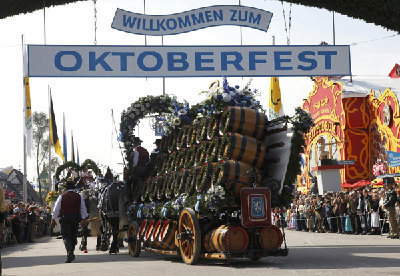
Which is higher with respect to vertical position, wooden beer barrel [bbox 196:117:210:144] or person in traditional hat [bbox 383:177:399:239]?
wooden beer barrel [bbox 196:117:210:144]

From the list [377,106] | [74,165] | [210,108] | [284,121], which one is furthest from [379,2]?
[377,106]

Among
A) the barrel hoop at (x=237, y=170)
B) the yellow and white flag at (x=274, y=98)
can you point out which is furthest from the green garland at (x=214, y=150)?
the yellow and white flag at (x=274, y=98)

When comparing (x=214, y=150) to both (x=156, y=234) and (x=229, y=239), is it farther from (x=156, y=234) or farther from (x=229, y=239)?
(x=156, y=234)

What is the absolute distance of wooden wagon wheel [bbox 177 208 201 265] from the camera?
472 inches

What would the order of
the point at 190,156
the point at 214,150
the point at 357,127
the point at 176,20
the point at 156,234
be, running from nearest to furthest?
1. the point at 214,150
2. the point at 190,156
3. the point at 156,234
4. the point at 176,20
5. the point at 357,127

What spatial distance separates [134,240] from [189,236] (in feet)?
10.4

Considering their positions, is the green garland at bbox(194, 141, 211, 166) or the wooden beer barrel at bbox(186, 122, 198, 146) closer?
the green garland at bbox(194, 141, 211, 166)

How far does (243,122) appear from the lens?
1237 cm

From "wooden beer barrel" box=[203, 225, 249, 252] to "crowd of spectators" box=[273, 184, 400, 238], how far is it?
8573 mm

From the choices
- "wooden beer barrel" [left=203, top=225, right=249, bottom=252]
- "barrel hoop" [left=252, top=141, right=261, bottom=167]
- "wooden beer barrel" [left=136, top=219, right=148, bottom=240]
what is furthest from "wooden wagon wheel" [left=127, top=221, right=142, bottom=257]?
"barrel hoop" [left=252, top=141, right=261, bottom=167]

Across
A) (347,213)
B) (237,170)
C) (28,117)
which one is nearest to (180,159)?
(237,170)

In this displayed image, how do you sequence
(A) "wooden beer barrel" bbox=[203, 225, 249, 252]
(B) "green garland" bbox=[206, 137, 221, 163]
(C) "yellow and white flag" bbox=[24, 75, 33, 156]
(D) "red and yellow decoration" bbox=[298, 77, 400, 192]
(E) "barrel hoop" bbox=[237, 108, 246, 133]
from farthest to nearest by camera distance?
(D) "red and yellow decoration" bbox=[298, 77, 400, 192]
(C) "yellow and white flag" bbox=[24, 75, 33, 156]
(B) "green garland" bbox=[206, 137, 221, 163]
(E) "barrel hoop" bbox=[237, 108, 246, 133]
(A) "wooden beer barrel" bbox=[203, 225, 249, 252]

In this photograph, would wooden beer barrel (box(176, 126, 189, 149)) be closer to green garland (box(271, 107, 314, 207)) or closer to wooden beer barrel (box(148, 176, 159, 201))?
wooden beer barrel (box(148, 176, 159, 201))

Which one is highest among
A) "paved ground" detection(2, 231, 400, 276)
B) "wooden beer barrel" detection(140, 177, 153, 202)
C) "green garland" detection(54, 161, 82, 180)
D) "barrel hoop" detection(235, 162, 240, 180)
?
"green garland" detection(54, 161, 82, 180)
